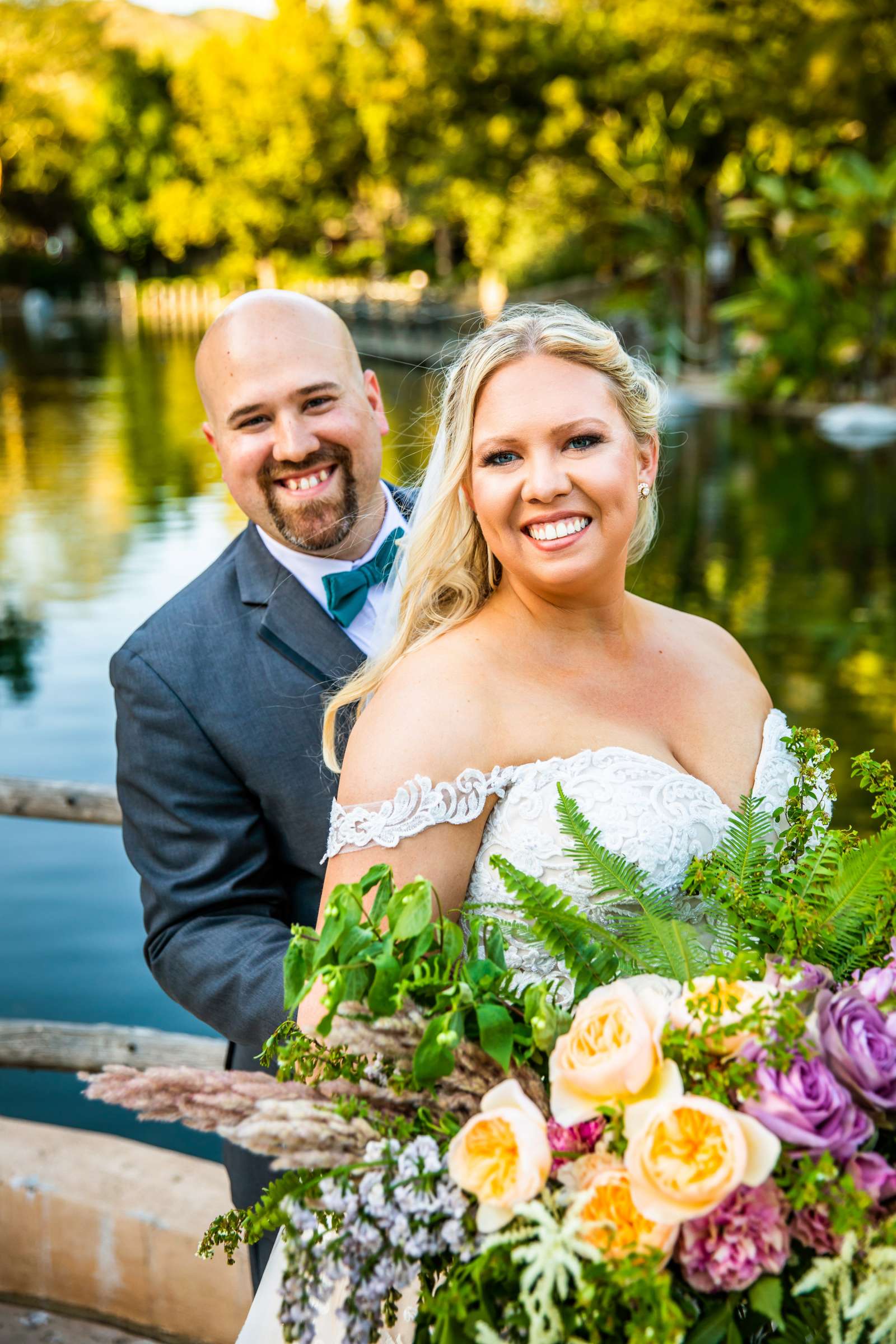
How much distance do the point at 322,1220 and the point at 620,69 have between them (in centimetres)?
3398

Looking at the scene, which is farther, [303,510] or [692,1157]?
[303,510]

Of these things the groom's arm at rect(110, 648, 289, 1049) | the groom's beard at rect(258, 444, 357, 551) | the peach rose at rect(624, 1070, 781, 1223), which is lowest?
the groom's arm at rect(110, 648, 289, 1049)

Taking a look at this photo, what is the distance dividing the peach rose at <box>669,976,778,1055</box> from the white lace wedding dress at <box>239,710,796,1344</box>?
1.83ft

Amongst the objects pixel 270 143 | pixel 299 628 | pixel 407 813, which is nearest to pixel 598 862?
pixel 407 813

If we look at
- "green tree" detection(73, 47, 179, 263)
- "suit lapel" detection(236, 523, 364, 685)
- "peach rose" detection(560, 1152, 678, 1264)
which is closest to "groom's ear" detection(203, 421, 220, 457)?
"suit lapel" detection(236, 523, 364, 685)

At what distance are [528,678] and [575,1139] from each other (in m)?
0.95

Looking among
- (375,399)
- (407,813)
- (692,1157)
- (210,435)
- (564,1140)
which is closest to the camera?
(692,1157)

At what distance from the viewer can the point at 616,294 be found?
32156 millimetres

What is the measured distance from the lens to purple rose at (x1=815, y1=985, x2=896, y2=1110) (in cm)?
136

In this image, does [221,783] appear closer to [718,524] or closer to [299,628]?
[299,628]

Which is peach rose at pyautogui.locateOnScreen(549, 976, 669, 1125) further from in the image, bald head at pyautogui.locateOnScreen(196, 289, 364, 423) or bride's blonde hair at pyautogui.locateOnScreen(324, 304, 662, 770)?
bald head at pyautogui.locateOnScreen(196, 289, 364, 423)

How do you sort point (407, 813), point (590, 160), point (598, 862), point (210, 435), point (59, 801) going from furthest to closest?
point (590, 160)
point (59, 801)
point (210, 435)
point (407, 813)
point (598, 862)

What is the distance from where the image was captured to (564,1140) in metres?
1.41

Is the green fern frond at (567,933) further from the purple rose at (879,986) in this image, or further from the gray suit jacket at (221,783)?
the gray suit jacket at (221,783)
